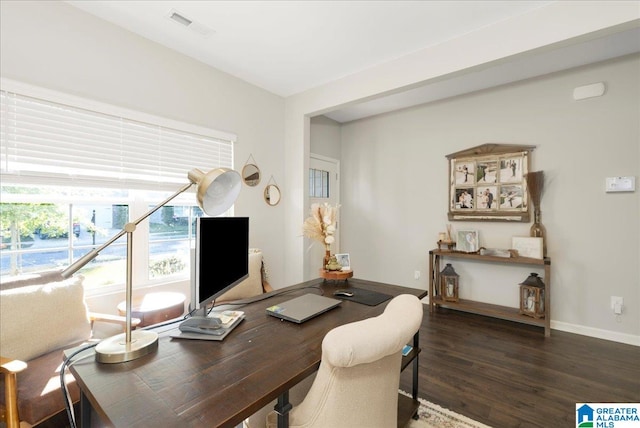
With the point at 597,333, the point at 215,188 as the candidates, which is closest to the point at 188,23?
the point at 215,188

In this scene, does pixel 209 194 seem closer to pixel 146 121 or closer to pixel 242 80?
pixel 146 121

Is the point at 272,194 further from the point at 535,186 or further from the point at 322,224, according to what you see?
the point at 535,186

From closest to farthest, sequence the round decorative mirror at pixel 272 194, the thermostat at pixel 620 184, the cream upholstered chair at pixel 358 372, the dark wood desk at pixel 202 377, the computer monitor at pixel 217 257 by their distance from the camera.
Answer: the dark wood desk at pixel 202 377, the cream upholstered chair at pixel 358 372, the computer monitor at pixel 217 257, the thermostat at pixel 620 184, the round decorative mirror at pixel 272 194

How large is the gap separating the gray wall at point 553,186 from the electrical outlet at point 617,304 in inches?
1.7

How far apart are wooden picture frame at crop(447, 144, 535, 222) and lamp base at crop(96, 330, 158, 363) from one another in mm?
3418

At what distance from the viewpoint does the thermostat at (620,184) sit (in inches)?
103

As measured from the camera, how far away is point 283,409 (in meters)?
0.92

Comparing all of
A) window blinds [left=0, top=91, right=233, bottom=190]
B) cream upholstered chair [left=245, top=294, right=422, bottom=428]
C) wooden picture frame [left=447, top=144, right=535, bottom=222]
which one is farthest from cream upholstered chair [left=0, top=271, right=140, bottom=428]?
wooden picture frame [left=447, top=144, right=535, bottom=222]

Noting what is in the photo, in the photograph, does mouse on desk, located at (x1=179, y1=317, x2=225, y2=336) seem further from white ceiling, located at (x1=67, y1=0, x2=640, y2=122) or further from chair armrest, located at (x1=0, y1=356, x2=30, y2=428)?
white ceiling, located at (x1=67, y1=0, x2=640, y2=122)

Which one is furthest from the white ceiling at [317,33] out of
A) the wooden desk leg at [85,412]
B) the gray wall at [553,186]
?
the wooden desk leg at [85,412]

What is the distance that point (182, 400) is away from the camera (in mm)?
755

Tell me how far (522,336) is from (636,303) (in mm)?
1002

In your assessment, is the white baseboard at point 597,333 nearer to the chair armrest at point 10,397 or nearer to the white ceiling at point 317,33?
the white ceiling at point 317,33

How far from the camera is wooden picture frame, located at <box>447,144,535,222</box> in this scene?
3141 millimetres
